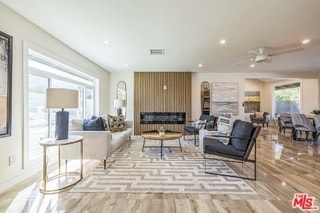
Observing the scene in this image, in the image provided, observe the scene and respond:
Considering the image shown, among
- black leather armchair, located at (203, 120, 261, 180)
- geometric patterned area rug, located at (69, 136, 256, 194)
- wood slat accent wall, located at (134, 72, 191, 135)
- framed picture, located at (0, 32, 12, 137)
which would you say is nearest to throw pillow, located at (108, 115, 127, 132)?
geometric patterned area rug, located at (69, 136, 256, 194)

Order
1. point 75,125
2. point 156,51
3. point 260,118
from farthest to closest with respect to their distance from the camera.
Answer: point 260,118 → point 156,51 → point 75,125

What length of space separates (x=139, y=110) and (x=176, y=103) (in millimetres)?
1467

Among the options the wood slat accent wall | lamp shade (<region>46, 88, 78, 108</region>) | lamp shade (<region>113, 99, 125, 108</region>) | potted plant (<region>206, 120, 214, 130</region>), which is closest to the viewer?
lamp shade (<region>46, 88, 78, 108</region>)

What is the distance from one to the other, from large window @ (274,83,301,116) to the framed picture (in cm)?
1090

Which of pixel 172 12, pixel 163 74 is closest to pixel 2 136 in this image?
pixel 172 12

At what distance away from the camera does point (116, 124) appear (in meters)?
5.12

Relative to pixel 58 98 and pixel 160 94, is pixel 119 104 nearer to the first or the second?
pixel 160 94

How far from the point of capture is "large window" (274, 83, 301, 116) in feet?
30.8

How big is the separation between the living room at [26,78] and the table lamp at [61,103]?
609mm

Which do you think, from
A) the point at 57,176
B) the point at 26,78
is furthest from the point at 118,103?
the point at 57,176

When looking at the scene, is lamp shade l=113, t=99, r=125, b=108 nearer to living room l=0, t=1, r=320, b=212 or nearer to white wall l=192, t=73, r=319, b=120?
living room l=0, t=1, r=320, b=212

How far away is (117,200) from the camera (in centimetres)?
228

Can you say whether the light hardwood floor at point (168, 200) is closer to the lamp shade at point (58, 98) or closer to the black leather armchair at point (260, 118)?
the lamp shade at point (58, 98)

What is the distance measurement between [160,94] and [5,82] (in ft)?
17.3
